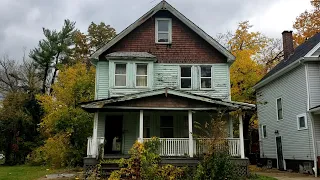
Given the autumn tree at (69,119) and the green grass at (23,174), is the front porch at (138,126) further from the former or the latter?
the autumn tree at (69,119)

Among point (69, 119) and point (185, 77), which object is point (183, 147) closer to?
point (185, 77)

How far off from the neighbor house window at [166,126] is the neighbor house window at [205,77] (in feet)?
9.07

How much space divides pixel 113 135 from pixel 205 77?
20.8 feet

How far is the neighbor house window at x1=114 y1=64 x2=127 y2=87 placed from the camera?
60.2ft

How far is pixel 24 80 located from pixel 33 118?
9.57m

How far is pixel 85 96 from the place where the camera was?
25.7 m

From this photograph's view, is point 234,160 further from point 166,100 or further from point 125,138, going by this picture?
point 125,138

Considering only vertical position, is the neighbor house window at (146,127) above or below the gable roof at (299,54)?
below

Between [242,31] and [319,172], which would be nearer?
[319,172]

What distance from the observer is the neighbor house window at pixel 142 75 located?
18500 millimetres

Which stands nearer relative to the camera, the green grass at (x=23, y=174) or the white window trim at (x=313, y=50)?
the green grass at (x=23, y=174)

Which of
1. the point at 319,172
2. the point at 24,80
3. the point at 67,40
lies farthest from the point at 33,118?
the point at 319,172

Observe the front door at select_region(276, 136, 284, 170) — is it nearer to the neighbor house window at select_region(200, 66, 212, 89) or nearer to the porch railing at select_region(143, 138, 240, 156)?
the porch railing at select_region(143, 138, 240, 156)

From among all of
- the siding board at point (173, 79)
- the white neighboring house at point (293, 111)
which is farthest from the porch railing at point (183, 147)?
the white neighboring house at point (293, 111)
